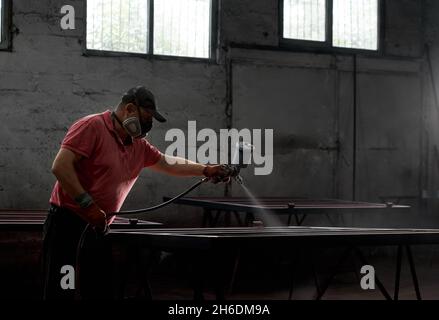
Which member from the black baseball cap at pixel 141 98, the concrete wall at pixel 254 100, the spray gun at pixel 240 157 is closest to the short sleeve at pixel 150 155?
the black baseball cap at pixel 141 98

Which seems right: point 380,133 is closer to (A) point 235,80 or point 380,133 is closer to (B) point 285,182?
(B) point 285,182

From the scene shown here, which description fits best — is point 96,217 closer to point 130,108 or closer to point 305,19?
point 130,108

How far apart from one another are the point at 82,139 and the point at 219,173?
975 mm

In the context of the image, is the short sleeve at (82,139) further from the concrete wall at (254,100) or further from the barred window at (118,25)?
the barred window at (118,25)

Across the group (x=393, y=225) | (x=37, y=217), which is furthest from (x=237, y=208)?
(x=393, y=225)

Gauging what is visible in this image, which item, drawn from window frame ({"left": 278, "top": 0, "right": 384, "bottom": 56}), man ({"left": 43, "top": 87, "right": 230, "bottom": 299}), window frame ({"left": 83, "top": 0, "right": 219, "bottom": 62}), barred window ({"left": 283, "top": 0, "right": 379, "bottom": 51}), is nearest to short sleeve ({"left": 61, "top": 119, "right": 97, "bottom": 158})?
man ({"left": 43, "top": 87, "right": 230, "bottom": 299})

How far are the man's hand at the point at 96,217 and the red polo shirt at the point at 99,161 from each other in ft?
0.63

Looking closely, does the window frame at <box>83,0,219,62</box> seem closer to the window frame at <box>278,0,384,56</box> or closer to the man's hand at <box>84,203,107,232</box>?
the window frame at <box>278,0,384,56</box>

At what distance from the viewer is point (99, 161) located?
4785 millimetres

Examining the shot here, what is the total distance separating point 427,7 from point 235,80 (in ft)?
10.3

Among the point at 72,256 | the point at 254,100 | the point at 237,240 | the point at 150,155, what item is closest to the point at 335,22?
the point at 254,100

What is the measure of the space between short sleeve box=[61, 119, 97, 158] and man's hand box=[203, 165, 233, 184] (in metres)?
0.87

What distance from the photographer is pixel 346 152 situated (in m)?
10.2

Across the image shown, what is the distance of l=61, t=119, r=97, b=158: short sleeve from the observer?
15.3ft
